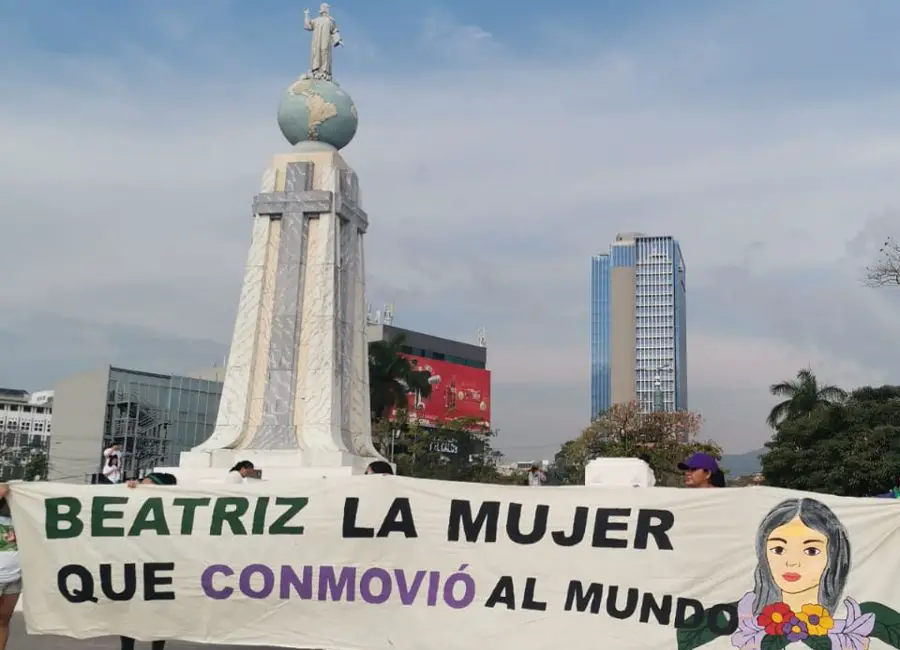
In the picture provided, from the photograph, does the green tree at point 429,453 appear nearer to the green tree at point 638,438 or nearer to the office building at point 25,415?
the green tree at point 638,438

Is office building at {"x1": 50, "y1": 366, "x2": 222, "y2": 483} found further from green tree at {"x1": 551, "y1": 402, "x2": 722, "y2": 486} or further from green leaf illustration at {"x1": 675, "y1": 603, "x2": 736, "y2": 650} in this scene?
green leaf illustration at {"x1": 675, "y1": 603, "x2": 736, "y2": 650}

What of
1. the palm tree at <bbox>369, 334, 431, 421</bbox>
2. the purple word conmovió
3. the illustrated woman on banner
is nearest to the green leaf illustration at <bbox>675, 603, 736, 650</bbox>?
the illustrated woman on banner

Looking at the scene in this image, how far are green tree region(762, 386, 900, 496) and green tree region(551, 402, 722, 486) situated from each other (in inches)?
255

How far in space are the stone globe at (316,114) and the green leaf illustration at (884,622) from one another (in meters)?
21.2

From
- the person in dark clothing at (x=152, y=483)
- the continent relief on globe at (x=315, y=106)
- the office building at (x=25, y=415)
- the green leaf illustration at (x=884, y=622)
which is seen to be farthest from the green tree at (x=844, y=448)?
the office building at (x=25, y=415)

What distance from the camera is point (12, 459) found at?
76.9m

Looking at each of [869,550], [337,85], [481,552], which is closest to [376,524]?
[481,552]

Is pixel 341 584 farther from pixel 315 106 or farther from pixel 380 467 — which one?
pixel 315 106

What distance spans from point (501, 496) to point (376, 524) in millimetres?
1087

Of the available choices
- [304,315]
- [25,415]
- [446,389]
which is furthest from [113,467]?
[25,415]

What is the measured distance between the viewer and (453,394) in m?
92.8

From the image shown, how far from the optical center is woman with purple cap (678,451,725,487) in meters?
8.32

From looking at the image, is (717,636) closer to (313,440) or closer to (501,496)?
(501,496)

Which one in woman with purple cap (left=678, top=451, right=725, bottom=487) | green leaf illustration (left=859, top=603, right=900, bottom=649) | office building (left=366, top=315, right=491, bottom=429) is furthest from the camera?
office building (left=366, top=315, right=491, bottom=429)
